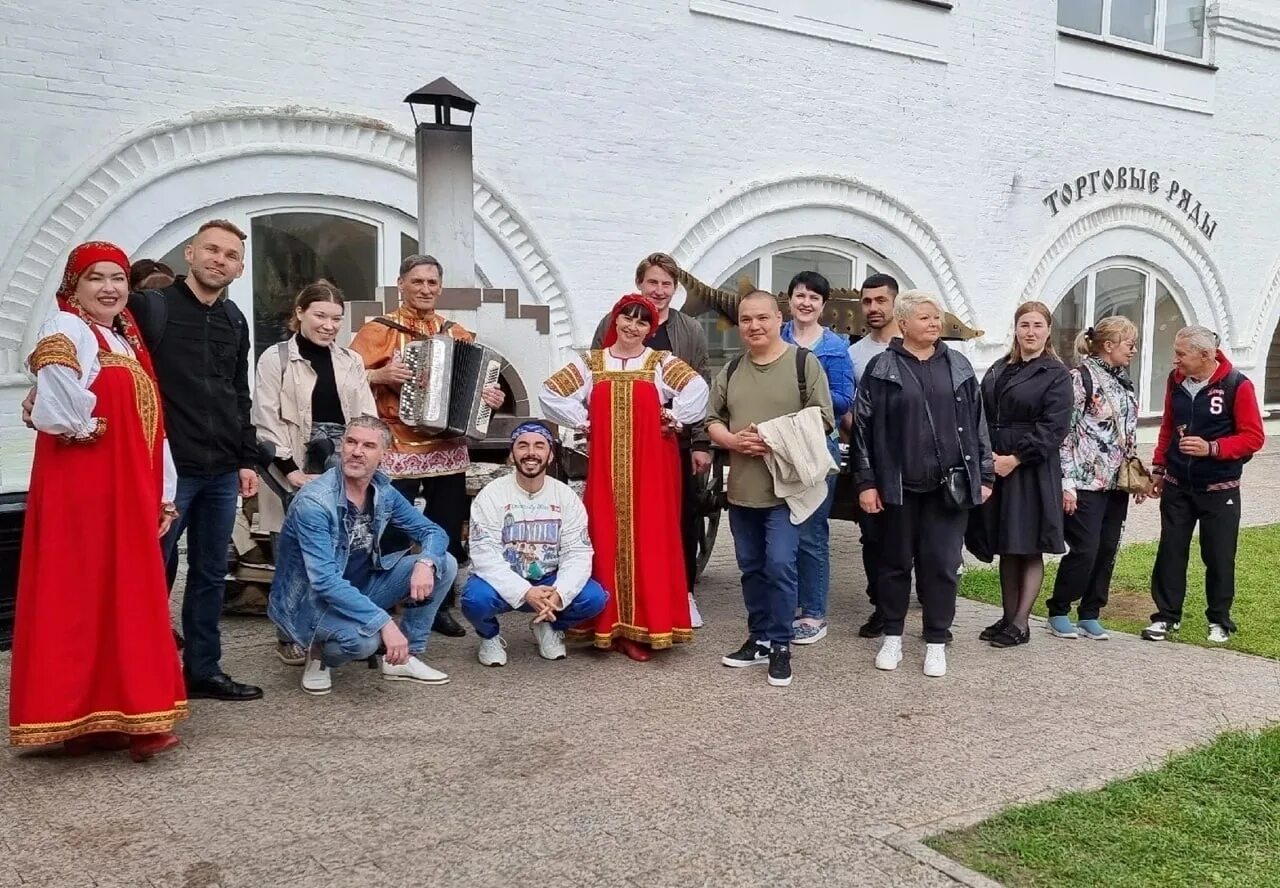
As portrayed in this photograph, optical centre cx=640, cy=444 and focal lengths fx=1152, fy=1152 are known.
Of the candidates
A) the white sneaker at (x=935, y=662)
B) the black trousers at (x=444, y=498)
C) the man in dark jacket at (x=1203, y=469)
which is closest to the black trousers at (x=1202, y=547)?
the man in dark jacket at (x=1203, y=469)

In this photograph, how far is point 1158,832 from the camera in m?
3.24

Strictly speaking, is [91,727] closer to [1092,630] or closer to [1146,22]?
[1092,630]

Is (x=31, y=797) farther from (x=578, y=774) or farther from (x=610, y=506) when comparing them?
(x=610, y=506)

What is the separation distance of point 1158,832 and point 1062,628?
2384 mm


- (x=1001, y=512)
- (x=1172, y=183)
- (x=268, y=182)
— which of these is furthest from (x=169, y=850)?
(x=1172, y=183)

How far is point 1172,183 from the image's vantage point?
515 inches

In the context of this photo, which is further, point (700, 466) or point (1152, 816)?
point (700, 466)

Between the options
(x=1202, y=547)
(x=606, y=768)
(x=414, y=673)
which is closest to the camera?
(x=606, y=768)

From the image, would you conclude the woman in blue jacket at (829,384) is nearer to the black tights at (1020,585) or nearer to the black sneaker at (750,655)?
the black sneaker at (750,655)

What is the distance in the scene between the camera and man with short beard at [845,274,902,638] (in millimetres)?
5496

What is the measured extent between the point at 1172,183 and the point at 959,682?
34.1 feet

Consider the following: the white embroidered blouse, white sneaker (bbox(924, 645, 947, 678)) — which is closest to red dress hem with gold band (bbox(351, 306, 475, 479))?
the white embroidered blouse

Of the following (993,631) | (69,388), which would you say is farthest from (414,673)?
(993,631)

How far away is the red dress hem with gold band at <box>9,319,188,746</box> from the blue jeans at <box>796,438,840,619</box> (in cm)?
267
